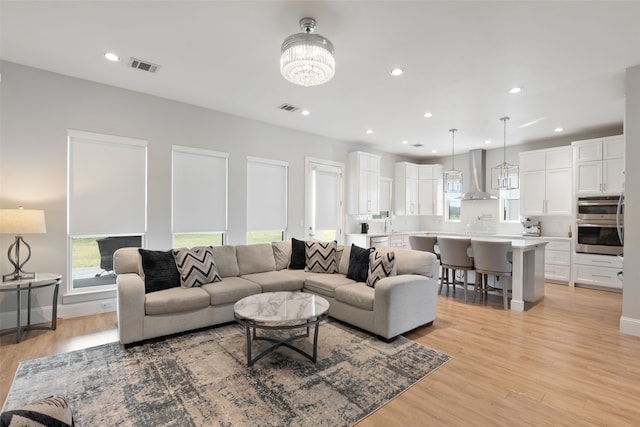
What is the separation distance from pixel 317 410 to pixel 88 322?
3.22 meters

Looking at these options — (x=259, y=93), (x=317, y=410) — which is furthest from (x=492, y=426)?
(x=259, y=93)

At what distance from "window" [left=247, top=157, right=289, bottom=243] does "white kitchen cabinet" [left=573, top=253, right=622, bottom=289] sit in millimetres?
5570

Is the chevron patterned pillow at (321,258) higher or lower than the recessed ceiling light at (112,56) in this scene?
lower

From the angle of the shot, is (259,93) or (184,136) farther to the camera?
(184,136)

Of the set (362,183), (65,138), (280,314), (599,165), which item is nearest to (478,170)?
(599,165)

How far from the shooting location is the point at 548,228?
6.61 metres

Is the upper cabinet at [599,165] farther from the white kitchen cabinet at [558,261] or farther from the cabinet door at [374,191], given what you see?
the cabinet door at [374,191]

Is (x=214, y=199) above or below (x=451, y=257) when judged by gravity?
above

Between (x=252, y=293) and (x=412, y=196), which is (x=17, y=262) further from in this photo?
(x=412, y=196)

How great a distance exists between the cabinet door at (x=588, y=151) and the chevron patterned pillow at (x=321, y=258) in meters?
5.01

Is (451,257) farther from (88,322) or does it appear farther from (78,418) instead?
(88,322)

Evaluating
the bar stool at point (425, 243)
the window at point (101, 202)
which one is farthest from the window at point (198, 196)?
the bar stool at point (425, 243)

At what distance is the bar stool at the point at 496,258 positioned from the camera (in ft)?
Answer: 14.0

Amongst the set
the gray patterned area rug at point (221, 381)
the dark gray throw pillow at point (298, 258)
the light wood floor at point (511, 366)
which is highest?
the dark gray throw pillow at point (298, 258)
